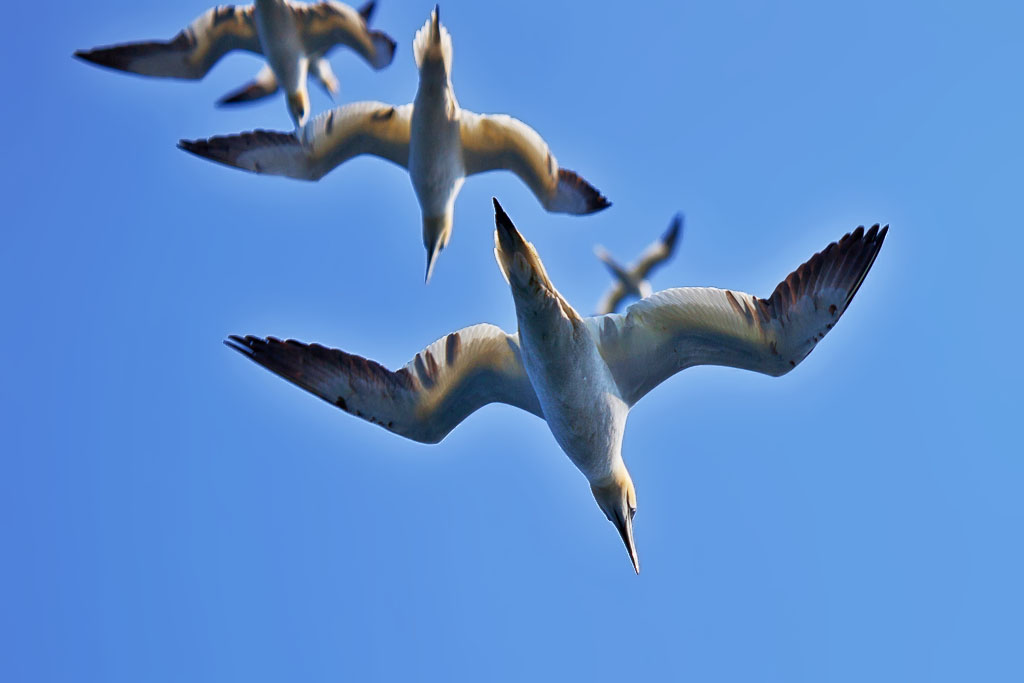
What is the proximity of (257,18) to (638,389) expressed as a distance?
7800mm

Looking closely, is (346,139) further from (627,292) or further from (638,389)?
(627,292)

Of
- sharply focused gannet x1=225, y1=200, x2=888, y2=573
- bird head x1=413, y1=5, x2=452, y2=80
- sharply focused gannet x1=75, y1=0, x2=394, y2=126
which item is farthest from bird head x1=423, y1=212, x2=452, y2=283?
sharply focused gannet x1=225, y1=200, x2=888, y2=573

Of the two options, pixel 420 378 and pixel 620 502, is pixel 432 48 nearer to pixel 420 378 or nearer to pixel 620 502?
pixel 420 378

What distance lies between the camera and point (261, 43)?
14094 millimetres

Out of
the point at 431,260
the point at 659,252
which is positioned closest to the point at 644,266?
the point at 659,252

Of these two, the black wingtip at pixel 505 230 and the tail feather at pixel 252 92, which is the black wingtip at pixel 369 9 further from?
the black wingtip at pixel 505 230

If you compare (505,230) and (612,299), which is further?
(612,299)

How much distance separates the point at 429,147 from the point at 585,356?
4.98 meters

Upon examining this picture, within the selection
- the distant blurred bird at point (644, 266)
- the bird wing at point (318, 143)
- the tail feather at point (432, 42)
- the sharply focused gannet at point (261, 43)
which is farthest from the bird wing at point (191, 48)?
the distant blurred bird at point (644, 266)

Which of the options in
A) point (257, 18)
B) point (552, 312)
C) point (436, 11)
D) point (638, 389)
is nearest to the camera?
point (552, 312)

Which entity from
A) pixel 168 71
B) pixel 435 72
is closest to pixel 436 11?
pixel 435 72

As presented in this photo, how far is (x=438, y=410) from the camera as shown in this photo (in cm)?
844

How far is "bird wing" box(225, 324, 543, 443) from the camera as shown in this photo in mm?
8125

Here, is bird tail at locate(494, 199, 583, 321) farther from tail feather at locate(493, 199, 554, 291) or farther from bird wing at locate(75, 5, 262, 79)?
bird wing at locate(75, 5, 262, 79)
